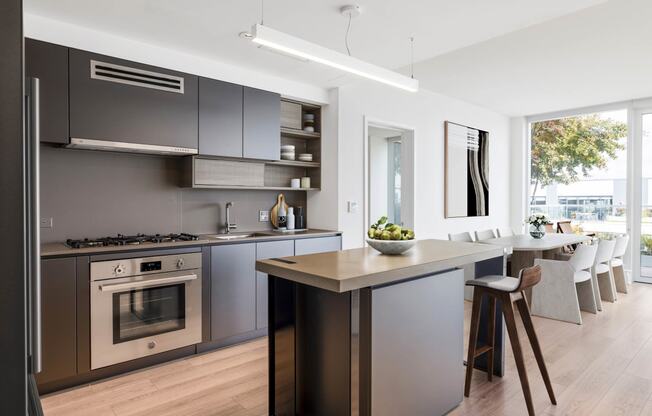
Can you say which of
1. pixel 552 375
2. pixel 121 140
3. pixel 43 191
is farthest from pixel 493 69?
pixel 43 191

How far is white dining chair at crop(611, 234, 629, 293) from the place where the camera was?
5.01 m

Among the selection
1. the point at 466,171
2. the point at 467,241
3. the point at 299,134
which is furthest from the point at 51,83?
the point at 466,171

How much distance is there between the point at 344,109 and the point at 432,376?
9.82ft

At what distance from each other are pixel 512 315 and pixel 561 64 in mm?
3170

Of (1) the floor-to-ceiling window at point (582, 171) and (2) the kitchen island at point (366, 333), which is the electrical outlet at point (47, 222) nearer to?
(2) the kitchen island at point (366, 333)

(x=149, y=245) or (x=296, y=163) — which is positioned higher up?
(x=296, y=163)

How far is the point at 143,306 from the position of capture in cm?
296

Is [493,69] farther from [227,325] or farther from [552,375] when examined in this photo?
[227,325]

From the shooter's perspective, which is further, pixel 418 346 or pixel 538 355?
pixel 538 355

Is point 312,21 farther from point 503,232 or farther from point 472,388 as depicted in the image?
point 503,232

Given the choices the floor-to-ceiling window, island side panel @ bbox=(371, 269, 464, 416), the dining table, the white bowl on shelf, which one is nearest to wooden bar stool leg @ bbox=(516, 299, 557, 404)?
island side panel @ bbox=(371, 269, 464, 416)

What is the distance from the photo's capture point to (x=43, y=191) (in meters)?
2.94

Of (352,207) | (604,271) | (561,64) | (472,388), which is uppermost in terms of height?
(561,64)

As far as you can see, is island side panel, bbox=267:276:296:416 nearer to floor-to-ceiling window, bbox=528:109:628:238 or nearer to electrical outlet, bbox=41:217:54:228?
electrical outlet, bbox=41:217:54:228
